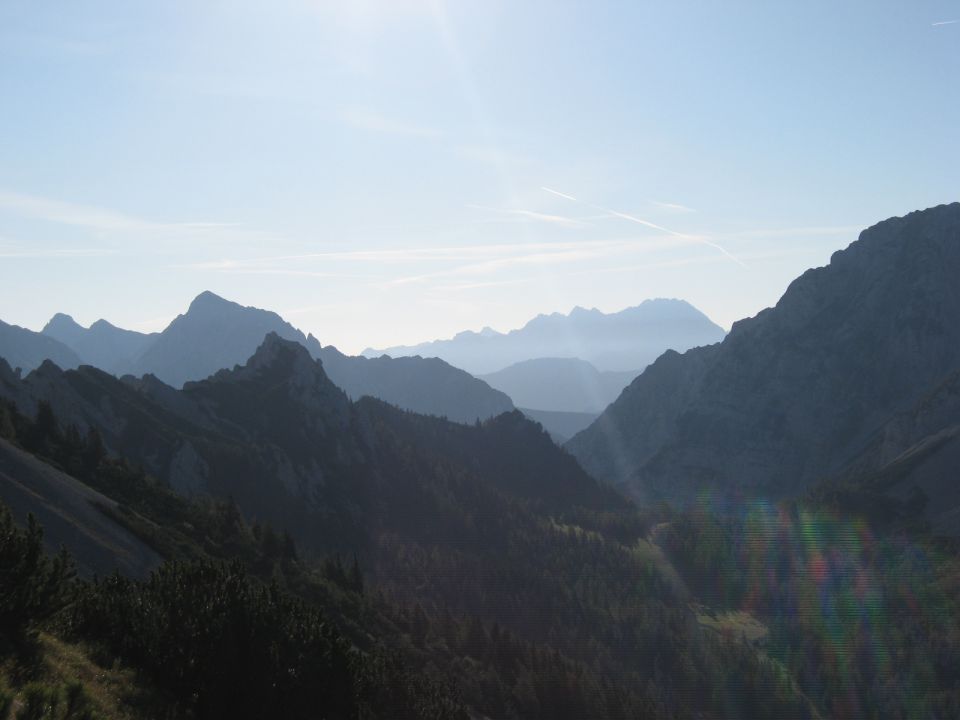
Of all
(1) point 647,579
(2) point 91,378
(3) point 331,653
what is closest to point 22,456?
(3) point 331,653

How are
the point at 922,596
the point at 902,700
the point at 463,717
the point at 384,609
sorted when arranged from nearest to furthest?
the point at 463,717 < the point at 384,609 < the point at 902,700 < the point at 922,596

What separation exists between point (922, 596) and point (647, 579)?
61373mm

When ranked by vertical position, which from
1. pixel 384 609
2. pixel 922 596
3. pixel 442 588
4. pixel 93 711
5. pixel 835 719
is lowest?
pixel 835 719

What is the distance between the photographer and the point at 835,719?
14175cm

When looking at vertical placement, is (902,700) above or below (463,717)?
below

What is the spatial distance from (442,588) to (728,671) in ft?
186

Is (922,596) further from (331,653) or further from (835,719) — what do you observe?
(331,653)

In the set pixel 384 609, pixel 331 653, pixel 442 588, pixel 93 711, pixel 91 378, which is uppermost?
pixel 91 378

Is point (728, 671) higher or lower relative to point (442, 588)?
lower

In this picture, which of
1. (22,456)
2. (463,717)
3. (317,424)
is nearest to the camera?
(463,717)

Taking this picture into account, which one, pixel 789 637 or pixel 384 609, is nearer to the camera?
pixel 384 609

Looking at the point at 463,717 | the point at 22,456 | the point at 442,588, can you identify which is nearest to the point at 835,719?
the point at 442,588

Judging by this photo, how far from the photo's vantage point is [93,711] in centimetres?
1825

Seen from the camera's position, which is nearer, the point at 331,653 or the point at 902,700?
the point at 331,653
